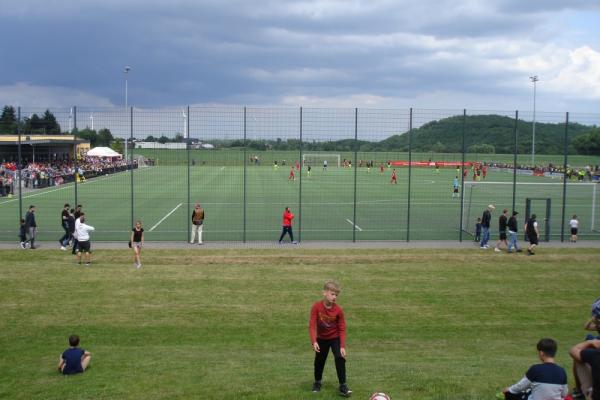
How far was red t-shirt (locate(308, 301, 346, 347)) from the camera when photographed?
7777mm

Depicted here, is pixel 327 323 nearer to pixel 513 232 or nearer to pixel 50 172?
pixel 513 232

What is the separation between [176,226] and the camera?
93.7ft

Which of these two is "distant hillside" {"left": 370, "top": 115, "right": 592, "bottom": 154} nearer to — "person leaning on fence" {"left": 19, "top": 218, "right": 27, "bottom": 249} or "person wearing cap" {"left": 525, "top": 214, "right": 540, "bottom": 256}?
"person wearing cap" {"left": 525, "top": 214, "right": 540, "bottom": 256}

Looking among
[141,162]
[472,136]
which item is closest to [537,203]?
[472,136]

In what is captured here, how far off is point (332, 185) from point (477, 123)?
27.3 m

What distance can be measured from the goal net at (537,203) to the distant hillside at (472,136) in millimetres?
2057

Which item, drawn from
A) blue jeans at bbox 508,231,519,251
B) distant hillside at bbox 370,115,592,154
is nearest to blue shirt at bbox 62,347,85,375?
blue jeans at bbox 508,231,519,251

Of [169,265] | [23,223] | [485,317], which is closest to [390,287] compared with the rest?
[485,317]

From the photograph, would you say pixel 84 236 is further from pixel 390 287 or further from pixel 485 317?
pixel 485 317

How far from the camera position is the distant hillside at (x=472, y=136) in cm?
2622

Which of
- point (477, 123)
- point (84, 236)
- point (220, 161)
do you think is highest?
point (477, 123)

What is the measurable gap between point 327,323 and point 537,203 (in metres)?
36.5

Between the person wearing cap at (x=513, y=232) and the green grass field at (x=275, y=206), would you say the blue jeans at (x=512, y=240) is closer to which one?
the person wearing cap at (x=513, y=232)

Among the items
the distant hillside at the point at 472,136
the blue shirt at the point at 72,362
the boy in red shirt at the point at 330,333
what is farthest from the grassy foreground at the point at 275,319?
the distant hillside at the point at 472,136
